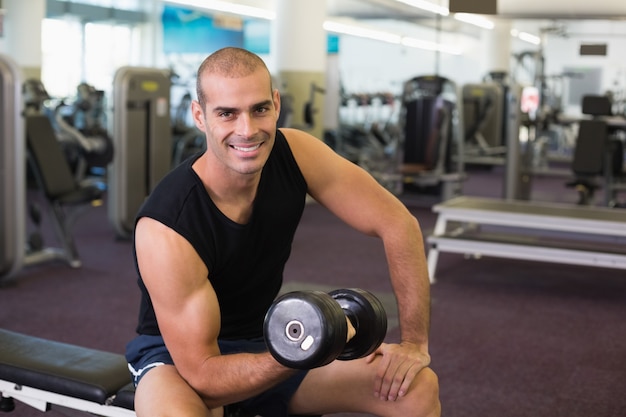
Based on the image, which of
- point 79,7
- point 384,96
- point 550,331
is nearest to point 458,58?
point 384,96

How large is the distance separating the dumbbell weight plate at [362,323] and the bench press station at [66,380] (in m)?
0.57

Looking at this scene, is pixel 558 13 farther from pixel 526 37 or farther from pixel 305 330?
pixel 305 330

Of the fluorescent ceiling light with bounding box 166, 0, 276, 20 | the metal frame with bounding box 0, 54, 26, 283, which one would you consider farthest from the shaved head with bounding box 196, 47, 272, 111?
the fluorescent ceiling light with bounding box 166, 0, 276, 20

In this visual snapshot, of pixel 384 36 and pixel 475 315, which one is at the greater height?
pixel 384 36

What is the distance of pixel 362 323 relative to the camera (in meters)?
1.50

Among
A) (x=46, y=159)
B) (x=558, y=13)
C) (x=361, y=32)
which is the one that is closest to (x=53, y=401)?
(x=46, y=159)

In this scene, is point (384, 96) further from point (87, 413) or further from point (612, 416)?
point (87, 413)

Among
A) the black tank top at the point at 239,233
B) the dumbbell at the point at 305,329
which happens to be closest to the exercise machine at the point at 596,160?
the black tank top at the point at 239,233

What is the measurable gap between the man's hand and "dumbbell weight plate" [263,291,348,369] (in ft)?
1.09

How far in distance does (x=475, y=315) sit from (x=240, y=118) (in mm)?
2547

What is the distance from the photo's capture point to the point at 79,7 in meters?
9.52

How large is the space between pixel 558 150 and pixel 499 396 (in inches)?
307

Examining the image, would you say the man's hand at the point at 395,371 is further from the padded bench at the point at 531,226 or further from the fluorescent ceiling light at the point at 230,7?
the fluorescent ceiling light at the point at 230,7

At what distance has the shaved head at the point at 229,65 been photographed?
158cm
